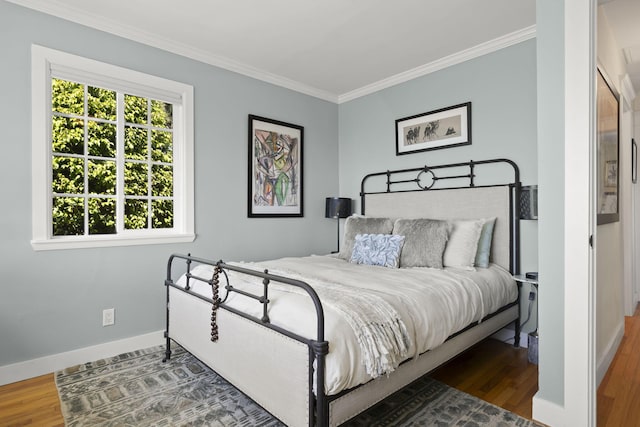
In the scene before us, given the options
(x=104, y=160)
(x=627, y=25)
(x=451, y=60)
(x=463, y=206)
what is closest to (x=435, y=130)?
(x=451, y=60)

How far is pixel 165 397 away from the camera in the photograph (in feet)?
7.04

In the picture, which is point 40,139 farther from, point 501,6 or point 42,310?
point 501,6

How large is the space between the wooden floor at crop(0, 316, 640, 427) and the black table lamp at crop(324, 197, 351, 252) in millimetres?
2000

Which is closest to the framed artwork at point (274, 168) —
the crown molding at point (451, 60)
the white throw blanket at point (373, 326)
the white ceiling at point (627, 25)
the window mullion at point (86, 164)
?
the crown molding at point (451, 60)

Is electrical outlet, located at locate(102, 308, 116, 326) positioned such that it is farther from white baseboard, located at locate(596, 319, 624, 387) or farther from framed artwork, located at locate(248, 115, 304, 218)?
white baseboard, located at locate(596, 319, 624, 387)

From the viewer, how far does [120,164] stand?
2.91 m

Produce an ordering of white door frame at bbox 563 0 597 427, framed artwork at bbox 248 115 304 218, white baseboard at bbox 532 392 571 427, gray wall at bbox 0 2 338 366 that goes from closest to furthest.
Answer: white door frame at bbox 563 0 597 427 → white baseboard at bbox 532 392 571 427 → gray wall at bbox 0 2 338 366 → framed artwork at bbox 248 115 304 218

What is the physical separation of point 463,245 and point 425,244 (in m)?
0.31

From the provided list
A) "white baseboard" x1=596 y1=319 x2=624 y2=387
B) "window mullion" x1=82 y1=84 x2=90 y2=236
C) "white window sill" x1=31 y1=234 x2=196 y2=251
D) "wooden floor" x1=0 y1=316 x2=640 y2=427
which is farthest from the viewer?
"window mullion" x1=82 y1=84 x2=90 y2=236

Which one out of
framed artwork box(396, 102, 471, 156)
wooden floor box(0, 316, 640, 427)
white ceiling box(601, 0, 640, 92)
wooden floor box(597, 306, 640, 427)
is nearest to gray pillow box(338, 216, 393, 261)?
framed artwork box(396, 102, 471, 156)

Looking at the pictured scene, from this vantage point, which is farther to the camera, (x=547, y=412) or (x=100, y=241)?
(x=100, y=241)

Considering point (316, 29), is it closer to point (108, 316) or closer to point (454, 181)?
point (454, 181)

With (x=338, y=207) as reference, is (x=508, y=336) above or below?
below

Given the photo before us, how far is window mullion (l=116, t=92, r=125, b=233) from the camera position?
2.90m
